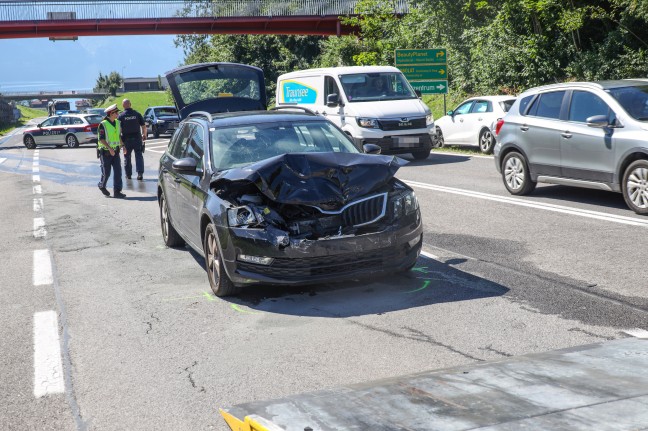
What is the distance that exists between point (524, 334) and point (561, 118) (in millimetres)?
6715

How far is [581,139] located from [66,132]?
3296cm

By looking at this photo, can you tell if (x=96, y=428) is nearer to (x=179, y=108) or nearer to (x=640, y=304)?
(x=640, y=304)

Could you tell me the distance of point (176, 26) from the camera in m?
49.8

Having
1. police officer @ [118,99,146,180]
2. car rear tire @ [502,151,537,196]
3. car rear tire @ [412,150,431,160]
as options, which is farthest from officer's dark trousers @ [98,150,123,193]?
car rear tire @ [502,151,537,196]

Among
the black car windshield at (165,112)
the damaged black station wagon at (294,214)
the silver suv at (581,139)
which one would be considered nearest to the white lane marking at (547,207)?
the silver suv at (581,139)

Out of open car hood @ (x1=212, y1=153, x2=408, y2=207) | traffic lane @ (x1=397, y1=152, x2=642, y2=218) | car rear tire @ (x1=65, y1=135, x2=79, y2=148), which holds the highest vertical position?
open car hood @ (x1=212, y1=153, x2=408, y2=207)

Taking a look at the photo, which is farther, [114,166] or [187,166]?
[114,166]

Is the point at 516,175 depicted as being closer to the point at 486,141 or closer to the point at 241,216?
the point at 241,216

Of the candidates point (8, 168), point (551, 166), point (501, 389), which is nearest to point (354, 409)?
point (501, 389)

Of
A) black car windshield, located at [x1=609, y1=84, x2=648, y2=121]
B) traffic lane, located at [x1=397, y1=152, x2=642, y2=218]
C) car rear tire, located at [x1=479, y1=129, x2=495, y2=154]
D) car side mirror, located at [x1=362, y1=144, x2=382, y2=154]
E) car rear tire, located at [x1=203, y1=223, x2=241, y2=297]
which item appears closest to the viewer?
car rear tire, located at [x1=203, y1=223, x2=241, y2=297]

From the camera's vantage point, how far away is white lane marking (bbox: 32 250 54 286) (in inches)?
323

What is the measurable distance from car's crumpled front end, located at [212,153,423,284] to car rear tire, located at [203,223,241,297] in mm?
186

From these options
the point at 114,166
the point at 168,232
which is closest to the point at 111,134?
the point at 114,166

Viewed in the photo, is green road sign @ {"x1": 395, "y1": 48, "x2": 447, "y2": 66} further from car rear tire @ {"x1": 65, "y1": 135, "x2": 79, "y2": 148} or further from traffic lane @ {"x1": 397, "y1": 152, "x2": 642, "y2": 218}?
car rear tire @ {"x1": 65, "y1": 135, "x2": 79, "y2": 148}
